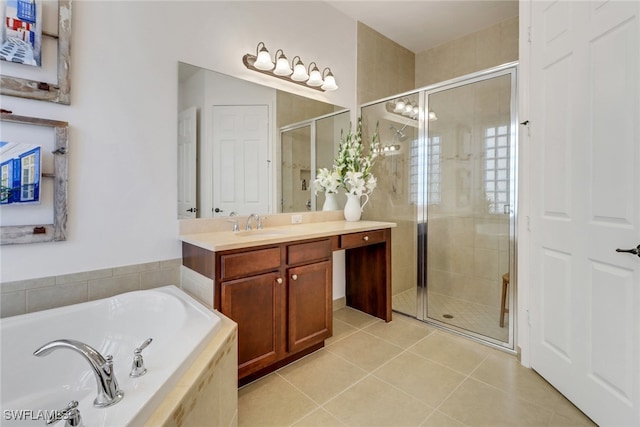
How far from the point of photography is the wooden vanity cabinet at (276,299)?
1717 millimetres

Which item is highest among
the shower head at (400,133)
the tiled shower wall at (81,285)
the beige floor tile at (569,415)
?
the shower head at (400,133)

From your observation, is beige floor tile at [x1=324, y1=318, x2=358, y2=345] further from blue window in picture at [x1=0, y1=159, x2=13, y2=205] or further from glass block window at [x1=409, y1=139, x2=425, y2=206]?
blue window in picture at [x1=0, y1=159, x2=13, y2=205]

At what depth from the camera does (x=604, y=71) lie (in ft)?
4.75

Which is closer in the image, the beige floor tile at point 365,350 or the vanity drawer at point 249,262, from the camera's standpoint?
the vanity drawer at point 249,262

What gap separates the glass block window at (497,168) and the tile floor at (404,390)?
111 centimetres

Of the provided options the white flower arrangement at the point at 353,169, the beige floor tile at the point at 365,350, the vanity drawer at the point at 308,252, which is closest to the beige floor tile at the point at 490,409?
the beige floor tile at the point at 365,350

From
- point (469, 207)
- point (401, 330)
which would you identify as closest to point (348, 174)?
point (469, 207)

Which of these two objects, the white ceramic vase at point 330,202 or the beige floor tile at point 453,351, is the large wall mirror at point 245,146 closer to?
the white ceramic vase at point 330,202

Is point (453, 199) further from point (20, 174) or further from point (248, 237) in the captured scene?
point (20, 174)

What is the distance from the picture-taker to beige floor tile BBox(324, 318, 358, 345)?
7.89ft

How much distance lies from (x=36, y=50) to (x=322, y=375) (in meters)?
2.33

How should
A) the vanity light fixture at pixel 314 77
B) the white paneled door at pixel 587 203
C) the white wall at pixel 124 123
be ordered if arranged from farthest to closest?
the vanity light fixture at pixel 314 77 < the white wall at pixel 124 123 < the white paneled door at pixel 587 203

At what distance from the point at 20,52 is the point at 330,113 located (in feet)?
7.07

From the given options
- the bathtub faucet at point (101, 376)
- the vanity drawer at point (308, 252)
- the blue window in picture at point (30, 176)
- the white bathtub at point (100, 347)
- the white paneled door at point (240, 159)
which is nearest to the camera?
the bathtub faucet at point (101, 376)
